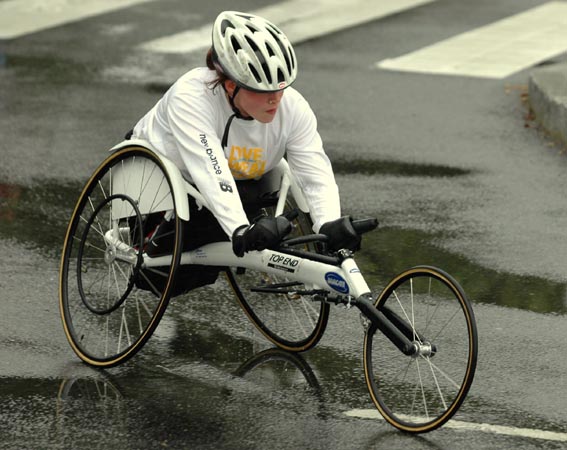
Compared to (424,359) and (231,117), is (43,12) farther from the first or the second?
(424,359)

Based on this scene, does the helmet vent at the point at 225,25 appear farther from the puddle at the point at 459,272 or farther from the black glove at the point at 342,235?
the puddle at the point at 459,272

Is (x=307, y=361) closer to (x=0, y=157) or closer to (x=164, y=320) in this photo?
(x=164, y=320)

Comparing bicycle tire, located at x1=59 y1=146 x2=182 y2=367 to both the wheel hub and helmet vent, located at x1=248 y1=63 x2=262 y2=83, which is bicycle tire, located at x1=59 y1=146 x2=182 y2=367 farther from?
helmet vent, located at x1=248 y1=63 x2=262 y2=83

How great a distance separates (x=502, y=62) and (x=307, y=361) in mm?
7919

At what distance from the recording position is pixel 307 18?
16.4 m

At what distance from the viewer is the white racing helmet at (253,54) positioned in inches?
251

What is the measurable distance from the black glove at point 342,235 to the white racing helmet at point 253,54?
68 cm

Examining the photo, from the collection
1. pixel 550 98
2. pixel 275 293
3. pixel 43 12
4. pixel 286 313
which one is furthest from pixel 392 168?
pixel 43 12

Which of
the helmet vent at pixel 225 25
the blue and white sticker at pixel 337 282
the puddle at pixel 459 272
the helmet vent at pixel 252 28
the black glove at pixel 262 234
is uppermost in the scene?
the helmet vent at pixel 225 25

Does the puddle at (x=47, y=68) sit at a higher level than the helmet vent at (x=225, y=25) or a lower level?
lower

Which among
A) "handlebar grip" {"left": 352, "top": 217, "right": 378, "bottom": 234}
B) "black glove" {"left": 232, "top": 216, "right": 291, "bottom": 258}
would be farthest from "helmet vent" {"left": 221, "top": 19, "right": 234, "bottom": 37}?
"handlebar grip" {"left": 352, "top": 217, "right": 378, "bottom": 234}

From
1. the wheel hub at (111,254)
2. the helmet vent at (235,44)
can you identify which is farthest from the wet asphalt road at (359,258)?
the helmet vent at (235,44)

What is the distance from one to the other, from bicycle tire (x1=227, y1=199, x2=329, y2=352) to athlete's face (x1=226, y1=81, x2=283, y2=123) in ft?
2.16

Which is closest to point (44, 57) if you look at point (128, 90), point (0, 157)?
point (128, 90)
